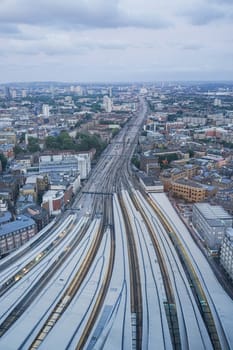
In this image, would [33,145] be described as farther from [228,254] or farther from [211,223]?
[228,254]

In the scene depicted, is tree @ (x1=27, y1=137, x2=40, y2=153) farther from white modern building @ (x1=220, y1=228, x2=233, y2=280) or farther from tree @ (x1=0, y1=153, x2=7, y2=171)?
white modern building @ (x1=220, y1=228, x2=233, y2=280)

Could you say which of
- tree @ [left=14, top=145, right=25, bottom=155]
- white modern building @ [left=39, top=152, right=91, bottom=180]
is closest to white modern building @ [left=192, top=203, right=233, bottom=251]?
white modern building @ [left=39, top=152, right=91, bottom=180]

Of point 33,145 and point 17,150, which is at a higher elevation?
point 33,145

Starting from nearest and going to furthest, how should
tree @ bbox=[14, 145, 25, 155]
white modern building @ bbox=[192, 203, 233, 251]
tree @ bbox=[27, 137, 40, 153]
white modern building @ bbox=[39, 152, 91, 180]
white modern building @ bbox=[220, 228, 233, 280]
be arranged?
white modern building @ bbox=[220, 228, 233, 280], white modern building @ bbox=[192, 203, 233, 251], white modern building @ bbox=[39, 152, 91, 180], tree @ bbox=[14, 145, 25, 155], tree @ bbox=[27, 137, 40, 153]

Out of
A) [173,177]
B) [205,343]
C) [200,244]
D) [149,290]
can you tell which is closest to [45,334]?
[149,290]

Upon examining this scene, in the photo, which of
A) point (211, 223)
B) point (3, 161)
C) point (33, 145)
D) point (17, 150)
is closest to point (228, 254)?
point (211, 223)

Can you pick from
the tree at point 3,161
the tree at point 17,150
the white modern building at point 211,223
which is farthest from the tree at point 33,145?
the white modern building at point 211,223

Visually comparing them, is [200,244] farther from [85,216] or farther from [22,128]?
[22,128]
